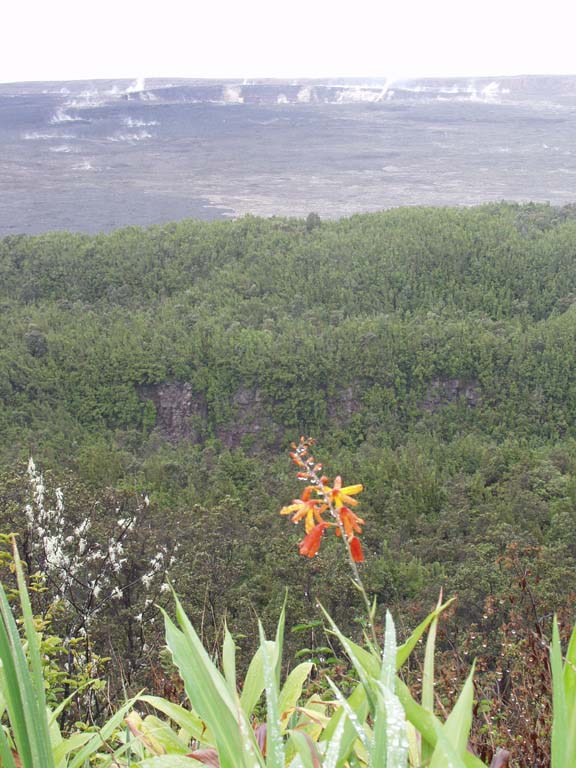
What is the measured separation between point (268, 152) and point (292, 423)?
125ft

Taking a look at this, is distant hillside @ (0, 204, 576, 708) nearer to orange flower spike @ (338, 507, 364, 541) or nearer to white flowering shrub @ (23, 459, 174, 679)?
white flowering shrub @ (23, 459, 174, 679)

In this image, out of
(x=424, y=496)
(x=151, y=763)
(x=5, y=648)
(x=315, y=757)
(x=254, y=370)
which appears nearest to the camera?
(x=5, y=648)

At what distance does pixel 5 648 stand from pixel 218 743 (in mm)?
409

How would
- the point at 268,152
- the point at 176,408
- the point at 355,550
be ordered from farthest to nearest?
1. the point at 268,152
2. the point at 176,408
3. the point at 355,550

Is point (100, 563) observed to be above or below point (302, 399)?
above

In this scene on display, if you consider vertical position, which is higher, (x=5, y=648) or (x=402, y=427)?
(x=5, y=648)

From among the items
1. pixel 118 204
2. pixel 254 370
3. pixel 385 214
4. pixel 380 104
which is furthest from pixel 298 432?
pixel 380 104

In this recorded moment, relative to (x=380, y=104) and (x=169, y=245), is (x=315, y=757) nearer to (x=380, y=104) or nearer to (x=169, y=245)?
(x=169, y=245)

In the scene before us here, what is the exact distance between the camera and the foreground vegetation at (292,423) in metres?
7.77

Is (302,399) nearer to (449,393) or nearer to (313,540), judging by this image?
(449,393)

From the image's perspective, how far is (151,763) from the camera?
144 centimetres

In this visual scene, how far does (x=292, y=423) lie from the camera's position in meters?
18.7

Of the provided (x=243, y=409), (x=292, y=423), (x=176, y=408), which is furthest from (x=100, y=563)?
(x=176, y=408)

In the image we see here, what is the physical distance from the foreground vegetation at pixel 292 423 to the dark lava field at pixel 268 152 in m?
12.0
